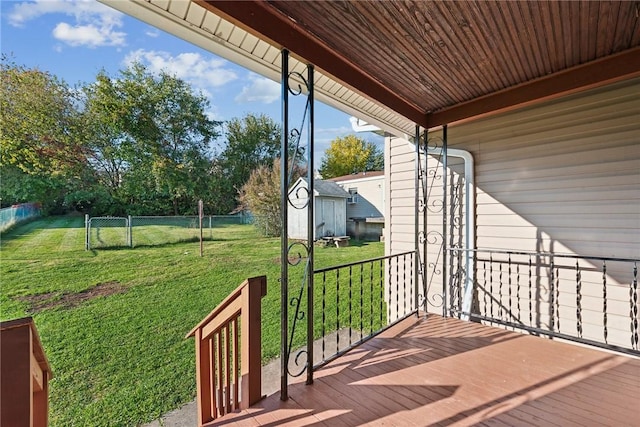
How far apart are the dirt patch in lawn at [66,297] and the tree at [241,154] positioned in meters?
5.99

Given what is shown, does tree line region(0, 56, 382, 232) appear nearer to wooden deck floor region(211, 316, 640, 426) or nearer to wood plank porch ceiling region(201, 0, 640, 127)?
wood plank porch ceiling region(201, 0, 640, 127)

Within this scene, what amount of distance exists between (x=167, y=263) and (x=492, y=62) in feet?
29.4

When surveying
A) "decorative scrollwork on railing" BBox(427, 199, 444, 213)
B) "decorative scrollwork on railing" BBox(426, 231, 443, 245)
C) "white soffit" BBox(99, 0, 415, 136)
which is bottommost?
"decorative scrollwork on railing" BBox(426, 231, 443, 245)

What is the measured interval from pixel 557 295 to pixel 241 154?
1450 cm

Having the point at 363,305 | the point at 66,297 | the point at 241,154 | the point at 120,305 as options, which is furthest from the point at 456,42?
the point at 241,154

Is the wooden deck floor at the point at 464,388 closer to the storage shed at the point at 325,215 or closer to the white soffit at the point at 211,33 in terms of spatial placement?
the white soffit at the point at 211,33

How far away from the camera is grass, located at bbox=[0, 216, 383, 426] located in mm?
3826

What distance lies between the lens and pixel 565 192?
282 centimetres

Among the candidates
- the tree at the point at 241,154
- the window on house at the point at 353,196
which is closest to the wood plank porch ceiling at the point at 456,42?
the tree at the point at 241,154

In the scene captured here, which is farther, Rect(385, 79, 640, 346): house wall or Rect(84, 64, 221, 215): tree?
Rect(84, 64, 221, 215): tree

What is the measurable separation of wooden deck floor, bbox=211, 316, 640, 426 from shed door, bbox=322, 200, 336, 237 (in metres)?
10.3

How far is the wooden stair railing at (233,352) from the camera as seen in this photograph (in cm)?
180

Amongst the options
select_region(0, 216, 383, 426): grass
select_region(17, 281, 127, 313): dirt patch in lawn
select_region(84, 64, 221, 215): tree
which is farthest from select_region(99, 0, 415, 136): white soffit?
select_region(84, 64, 221, 215): tree

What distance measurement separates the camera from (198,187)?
12.6 m
